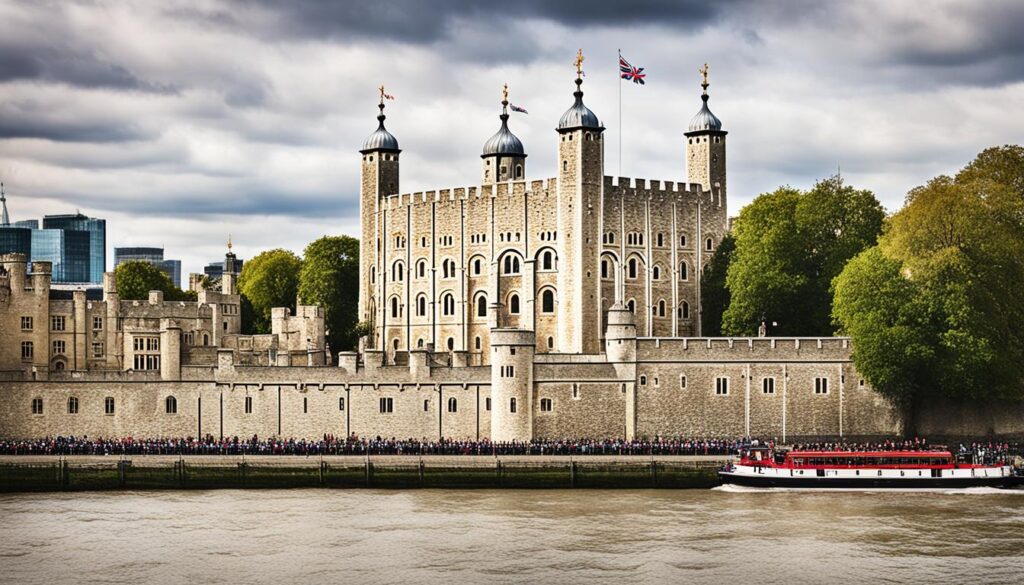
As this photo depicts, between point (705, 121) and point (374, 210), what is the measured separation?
19.4m

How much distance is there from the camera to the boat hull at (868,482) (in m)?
65.7

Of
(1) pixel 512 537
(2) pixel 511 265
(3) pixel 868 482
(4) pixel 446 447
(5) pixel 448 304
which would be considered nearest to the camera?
(1) pixel 512 537

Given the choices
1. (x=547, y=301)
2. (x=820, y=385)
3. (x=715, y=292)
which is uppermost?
(x=715, y=292)

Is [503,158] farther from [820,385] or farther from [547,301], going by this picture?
[820,385]

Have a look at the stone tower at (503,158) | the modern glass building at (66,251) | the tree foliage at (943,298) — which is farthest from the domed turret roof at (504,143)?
the modern glass building at (66,251)

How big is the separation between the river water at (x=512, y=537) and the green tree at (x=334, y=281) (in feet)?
114

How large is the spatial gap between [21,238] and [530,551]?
13025 centimetres

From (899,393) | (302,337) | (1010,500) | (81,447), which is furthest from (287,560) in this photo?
(302,337)

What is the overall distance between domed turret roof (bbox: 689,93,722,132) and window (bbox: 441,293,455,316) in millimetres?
15599

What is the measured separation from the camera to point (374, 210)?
96.0m

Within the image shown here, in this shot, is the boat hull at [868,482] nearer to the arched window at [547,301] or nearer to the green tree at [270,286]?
the arched window at [547,301]

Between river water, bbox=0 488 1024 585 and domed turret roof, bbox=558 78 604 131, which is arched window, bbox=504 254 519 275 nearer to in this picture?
domed turret roof, bbox=558 78 604 131

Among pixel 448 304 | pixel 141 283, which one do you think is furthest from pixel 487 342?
pixel 141 283

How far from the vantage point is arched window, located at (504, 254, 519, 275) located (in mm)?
88938
